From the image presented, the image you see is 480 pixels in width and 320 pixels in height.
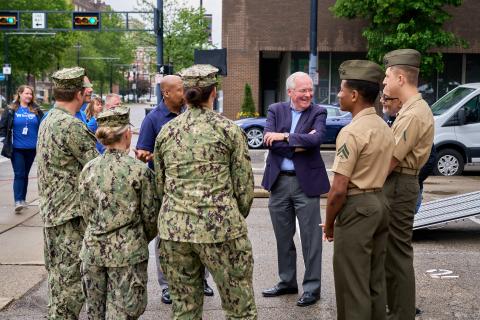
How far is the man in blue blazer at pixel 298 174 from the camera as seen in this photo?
640 centimetres

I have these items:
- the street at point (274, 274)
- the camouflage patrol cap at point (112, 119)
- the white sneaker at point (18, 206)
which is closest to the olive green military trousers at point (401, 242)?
the street at point (274, 274)

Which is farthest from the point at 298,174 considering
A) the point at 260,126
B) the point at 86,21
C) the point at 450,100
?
the point at 86,21

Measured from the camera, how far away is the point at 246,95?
103ft

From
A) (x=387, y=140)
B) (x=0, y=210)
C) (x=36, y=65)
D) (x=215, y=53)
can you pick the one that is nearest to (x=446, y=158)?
(x=215, y=53)

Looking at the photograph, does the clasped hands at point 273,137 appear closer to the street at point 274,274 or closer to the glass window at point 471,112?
the street at point 274,274

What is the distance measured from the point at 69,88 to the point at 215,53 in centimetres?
878

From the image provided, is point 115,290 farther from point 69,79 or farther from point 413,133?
point 413,133

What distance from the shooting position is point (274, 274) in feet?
24.9

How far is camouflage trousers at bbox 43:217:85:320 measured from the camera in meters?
5.21

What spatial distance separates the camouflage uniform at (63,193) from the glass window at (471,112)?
1283 cm

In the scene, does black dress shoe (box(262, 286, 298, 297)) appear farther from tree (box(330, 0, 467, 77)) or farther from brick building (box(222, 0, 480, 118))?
brick building (box(222, 0, 480, 118))

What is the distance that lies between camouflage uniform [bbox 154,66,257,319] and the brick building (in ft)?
89.8

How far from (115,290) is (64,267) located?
813 millimetres

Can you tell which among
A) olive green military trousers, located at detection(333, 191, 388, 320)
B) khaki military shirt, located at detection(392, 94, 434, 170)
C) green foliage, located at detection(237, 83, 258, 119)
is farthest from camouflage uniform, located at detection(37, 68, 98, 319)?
green foliage, located at detection(237, 83, 258, 119)
